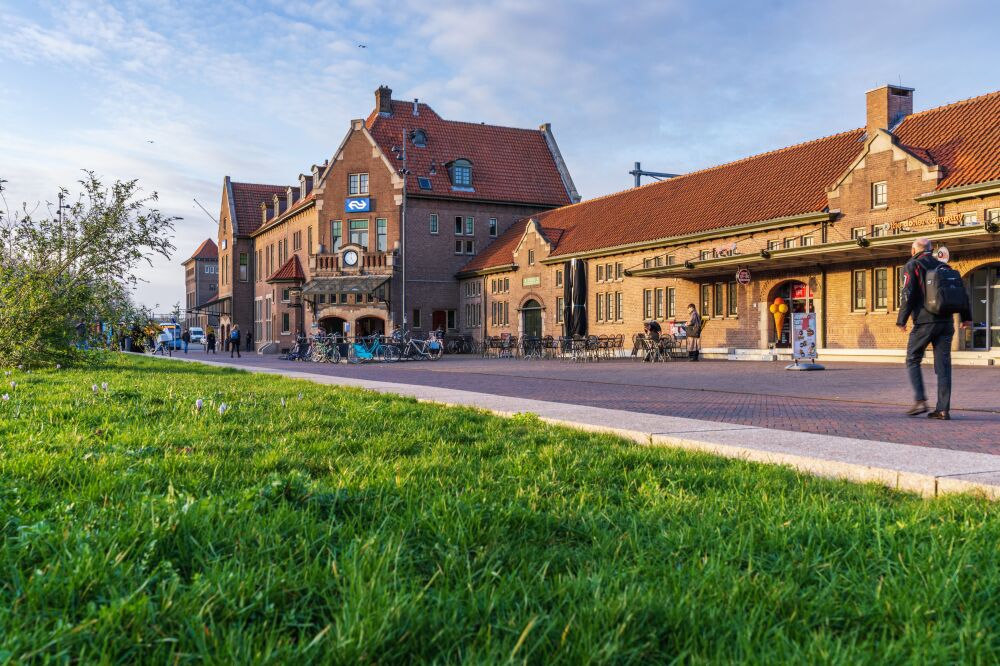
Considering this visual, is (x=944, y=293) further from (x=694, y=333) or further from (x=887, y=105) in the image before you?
(x=887, y=105)

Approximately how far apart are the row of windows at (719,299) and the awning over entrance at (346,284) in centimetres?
2330

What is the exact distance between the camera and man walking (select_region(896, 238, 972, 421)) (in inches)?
357

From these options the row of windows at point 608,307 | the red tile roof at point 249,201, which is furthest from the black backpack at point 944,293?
the red tile roof at point 249,201

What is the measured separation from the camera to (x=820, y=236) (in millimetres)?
28906

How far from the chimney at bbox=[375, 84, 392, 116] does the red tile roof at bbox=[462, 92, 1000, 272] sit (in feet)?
51.2

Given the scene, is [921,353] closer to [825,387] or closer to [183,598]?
[825,387]

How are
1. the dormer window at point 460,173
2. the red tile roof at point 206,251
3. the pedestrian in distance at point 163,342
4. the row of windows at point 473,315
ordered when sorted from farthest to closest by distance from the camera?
the red tile roof at point 206,251 → the dormer window at point 460,173 → the row of windows at point 473,315 → the pedestrian in distance at point 163,342

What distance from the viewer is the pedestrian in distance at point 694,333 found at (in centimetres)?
3087

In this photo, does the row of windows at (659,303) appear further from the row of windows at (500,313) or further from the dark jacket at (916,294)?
the dark jacket at (916,294)

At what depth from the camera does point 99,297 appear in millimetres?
16875

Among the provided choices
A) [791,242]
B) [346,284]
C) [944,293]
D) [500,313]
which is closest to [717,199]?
[791,242]

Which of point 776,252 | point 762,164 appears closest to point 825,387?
point 776,252

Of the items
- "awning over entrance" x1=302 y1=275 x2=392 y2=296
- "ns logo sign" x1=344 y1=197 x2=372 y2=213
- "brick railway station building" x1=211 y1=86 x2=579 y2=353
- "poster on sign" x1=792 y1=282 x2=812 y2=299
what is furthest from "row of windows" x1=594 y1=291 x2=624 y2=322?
"ns logo sign" x1=344 y1=197 x2=372 y2=213

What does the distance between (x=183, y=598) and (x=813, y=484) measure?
3728mm
